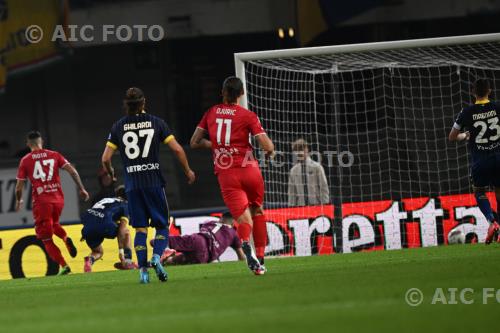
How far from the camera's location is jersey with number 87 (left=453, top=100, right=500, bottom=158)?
15.0 meters

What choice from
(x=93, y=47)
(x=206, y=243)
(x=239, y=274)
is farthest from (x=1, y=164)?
(x=239, y=274)

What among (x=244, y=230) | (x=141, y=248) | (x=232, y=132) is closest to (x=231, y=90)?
(x=232, y=132)

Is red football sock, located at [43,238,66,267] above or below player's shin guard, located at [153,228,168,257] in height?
below

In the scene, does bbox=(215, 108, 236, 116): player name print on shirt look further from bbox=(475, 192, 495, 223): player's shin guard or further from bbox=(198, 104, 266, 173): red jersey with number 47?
bbox=(475, 192, 495, 223): player's shin guard

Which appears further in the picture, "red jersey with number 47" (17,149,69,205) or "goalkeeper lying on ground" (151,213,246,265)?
"goalkeeper lying on ground" (151,213,246,265)

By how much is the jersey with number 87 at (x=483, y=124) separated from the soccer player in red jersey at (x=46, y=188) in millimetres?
5515

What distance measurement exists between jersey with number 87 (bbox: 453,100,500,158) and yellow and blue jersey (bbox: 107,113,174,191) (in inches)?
185

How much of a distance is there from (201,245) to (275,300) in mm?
9178

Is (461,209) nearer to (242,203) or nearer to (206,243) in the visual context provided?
(206,243)

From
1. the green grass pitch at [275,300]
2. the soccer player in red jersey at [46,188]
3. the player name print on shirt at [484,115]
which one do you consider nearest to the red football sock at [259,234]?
the green grass pitch at [275,300]

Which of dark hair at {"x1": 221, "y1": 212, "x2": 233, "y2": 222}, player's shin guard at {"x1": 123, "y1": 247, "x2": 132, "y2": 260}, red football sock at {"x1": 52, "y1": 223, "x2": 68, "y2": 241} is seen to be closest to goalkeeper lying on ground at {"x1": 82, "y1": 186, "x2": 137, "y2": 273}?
player's shin guard at {"x1": 123, "y1": 247, "x2": 132, "y2": 260}

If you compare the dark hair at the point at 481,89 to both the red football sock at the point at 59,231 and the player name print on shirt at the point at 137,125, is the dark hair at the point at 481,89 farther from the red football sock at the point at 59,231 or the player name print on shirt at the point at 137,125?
the red football sock at the point at 59,231

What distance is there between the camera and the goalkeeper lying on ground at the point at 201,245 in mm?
17938

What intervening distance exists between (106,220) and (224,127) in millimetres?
5561
